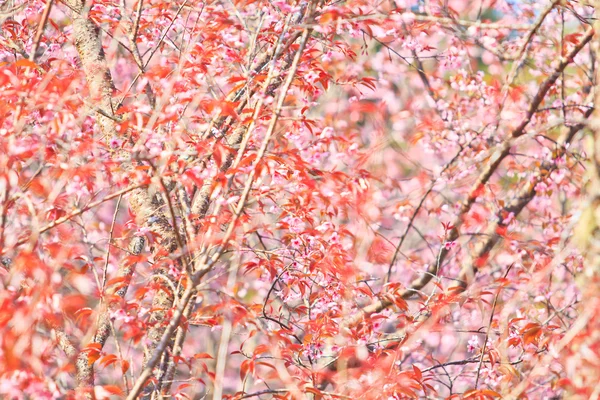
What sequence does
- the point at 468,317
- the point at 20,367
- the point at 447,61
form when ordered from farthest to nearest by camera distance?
1. the point at 468,317
2. the point at 447,61
3. the point at 20,367

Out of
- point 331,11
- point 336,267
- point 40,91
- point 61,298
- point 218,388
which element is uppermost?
point 331,11

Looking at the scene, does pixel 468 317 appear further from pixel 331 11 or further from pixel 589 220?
pixel 331 11

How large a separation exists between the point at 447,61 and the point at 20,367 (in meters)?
4.44

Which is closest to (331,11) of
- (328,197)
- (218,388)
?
(328,197)

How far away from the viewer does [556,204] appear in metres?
8.12

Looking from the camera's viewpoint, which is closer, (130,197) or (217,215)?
(217,215)

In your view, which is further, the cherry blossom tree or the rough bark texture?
the rough bark texture

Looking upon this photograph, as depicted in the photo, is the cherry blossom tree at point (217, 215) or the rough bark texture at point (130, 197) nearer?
the cherry blossom tree at point (217, 215)

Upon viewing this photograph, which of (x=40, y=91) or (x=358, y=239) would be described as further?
(x=358, y=239)

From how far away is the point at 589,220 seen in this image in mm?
2879

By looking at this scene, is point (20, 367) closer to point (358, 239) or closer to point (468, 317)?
point (358, 239)

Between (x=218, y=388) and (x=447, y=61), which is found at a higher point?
(x=447, y=61)

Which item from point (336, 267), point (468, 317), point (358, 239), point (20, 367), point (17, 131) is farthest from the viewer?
point (468, 317)

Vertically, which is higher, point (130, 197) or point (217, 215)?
point (130, 197)
